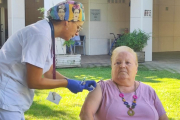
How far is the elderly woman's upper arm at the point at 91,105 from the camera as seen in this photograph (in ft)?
9.48

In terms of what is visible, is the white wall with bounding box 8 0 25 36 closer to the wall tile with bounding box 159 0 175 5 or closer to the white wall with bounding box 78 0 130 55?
the white wall with bounding box 78 0 130 55

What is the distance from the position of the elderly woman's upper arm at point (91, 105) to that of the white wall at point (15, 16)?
10841mm

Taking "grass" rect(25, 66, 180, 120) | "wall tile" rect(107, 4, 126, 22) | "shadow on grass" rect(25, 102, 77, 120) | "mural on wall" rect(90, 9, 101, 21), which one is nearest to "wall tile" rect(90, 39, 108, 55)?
"mural on wall" rect(90, 9, 101, 21)

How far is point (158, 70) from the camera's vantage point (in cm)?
1062

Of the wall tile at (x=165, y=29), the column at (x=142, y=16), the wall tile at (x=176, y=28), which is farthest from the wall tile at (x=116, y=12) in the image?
the wall tile at (x=176, y=28)

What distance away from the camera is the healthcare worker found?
99.5 inches

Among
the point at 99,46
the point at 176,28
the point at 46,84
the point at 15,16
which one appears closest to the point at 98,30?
the point at 99,46

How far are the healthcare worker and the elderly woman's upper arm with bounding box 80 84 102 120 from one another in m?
0.19

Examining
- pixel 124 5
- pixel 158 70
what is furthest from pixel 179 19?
pixel 158 70

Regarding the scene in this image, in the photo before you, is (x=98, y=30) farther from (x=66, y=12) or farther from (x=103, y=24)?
(x=66, y=12)

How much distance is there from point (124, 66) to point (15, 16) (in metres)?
11.0

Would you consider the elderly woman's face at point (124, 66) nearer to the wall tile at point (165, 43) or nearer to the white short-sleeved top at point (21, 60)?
the white short-sleeved top at point (21, 60)

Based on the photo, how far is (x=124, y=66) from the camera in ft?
9.95

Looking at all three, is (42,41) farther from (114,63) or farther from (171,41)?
(171,41)
